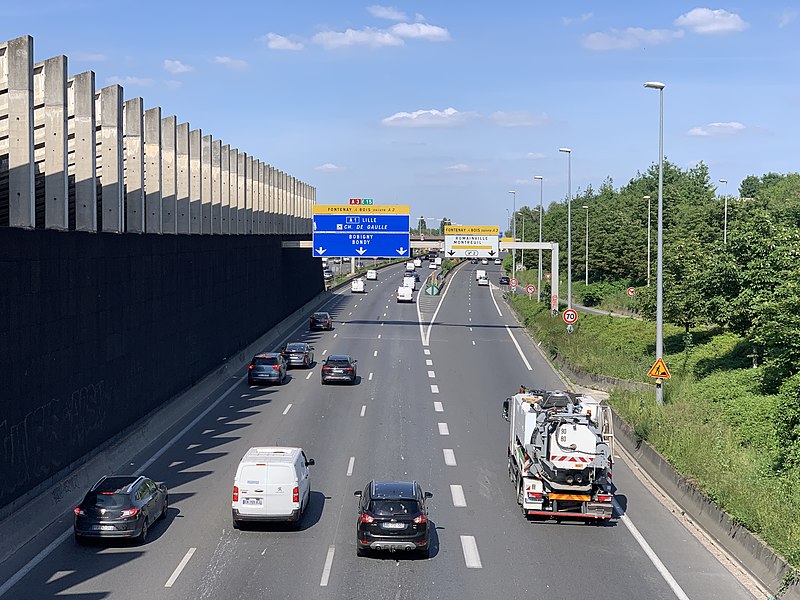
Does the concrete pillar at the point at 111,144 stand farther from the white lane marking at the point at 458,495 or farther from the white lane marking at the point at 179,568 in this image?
the white lane marking at the point at 458,495

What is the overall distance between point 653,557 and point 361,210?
43.6 meters

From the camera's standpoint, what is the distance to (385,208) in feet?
203

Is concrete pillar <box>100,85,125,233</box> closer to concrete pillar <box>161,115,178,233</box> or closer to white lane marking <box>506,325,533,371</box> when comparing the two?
concrete pillar <box>161,115,178,233</box>

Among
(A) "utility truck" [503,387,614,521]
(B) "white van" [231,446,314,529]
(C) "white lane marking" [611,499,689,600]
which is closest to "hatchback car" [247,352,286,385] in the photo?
(C) "white lane marking" [611,499,689,600]

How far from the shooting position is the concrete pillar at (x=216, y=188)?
4711 cm

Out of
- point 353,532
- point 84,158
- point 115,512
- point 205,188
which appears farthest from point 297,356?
point 115,512

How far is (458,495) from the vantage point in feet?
85.3

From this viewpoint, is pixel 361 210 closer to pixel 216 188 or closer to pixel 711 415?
pixel 216 188

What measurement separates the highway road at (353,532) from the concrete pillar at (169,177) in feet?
26.0

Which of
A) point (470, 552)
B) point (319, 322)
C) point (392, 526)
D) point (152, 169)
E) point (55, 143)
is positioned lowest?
point (470, 552)

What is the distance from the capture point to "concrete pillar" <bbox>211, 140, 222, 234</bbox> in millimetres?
47109

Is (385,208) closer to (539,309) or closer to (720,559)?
(539,309)

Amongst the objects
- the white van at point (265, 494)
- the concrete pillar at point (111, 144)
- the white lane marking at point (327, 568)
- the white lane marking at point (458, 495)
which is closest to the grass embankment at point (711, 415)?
the white lane marking at point (458, 495)

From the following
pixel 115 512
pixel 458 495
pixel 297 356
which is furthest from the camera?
pixel 297 356
